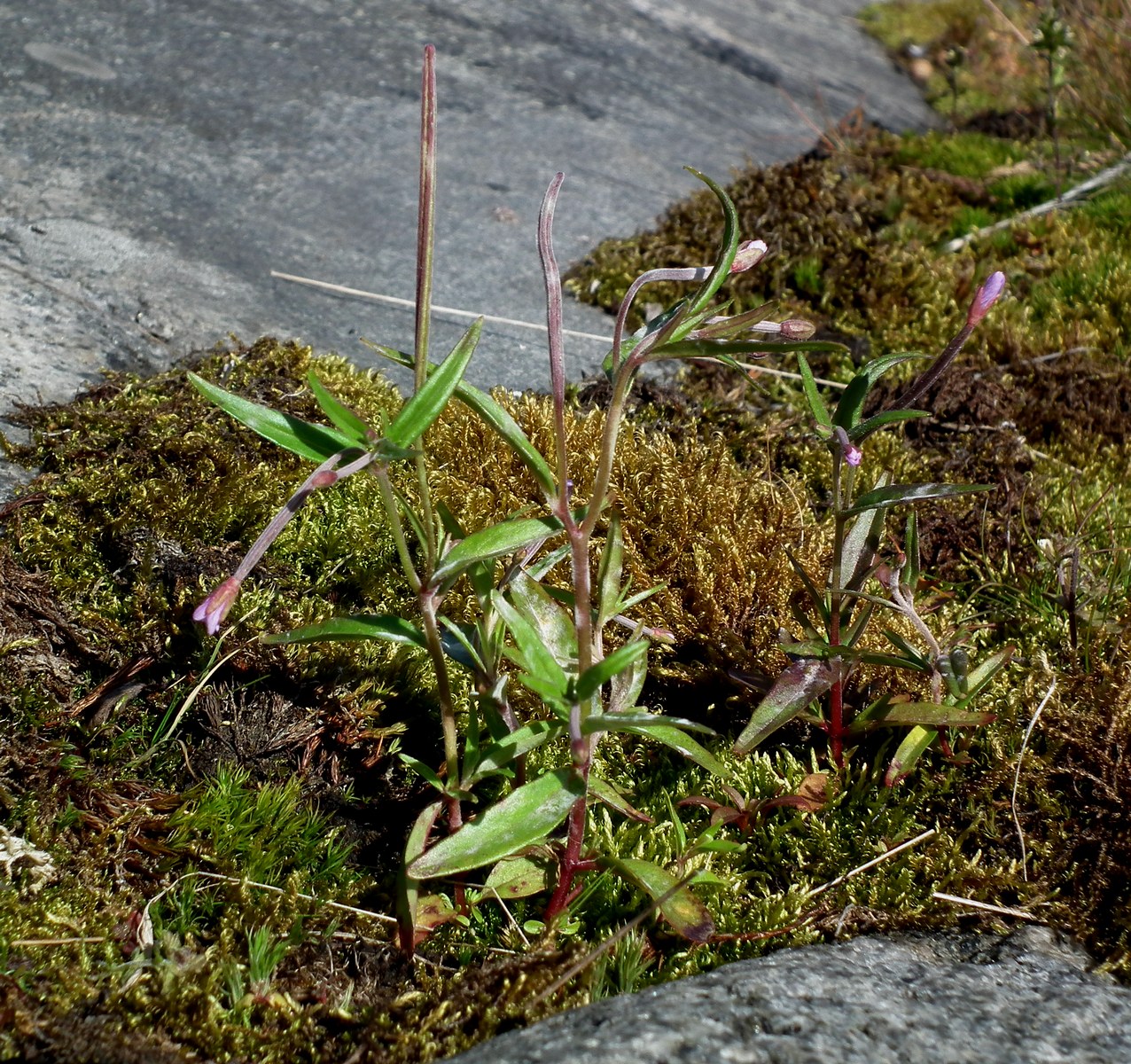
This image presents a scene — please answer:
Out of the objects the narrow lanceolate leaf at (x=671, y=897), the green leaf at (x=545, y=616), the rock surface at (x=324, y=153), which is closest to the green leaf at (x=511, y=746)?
the green leaf at (x=545, y=616)

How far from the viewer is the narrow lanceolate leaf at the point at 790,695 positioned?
75.6 inches

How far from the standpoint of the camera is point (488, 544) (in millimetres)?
1526

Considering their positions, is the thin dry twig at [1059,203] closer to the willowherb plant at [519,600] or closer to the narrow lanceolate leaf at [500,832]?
the willowherb plant at [519,600]

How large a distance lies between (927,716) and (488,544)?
0.97 meters

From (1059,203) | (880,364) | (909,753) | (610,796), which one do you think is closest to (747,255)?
(880,364)

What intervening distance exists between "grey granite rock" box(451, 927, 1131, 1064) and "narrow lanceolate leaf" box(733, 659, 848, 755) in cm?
39

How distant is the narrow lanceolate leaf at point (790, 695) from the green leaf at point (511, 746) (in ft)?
1.45

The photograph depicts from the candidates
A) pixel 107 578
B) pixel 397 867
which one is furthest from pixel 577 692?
pixel 107 578

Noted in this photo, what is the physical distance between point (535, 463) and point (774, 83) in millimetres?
5081

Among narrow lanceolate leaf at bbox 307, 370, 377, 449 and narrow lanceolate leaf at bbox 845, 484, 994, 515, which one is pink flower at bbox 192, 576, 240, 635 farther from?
narrow lanceolate leaf at bbox 845, 484, 994, 515

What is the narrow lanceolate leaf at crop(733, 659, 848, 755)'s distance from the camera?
192cm

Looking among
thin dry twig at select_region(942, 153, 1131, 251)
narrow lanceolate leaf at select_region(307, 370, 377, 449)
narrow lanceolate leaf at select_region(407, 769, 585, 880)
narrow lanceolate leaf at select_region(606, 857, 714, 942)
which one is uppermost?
thin dry twig at select_region(942, 153, 1131, 251)

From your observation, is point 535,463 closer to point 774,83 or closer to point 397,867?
point 397,867

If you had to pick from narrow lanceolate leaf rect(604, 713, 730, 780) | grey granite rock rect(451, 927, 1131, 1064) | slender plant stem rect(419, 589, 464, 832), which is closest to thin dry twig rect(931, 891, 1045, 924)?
grey granite rock rect(451, 927, 1131, 1064)
